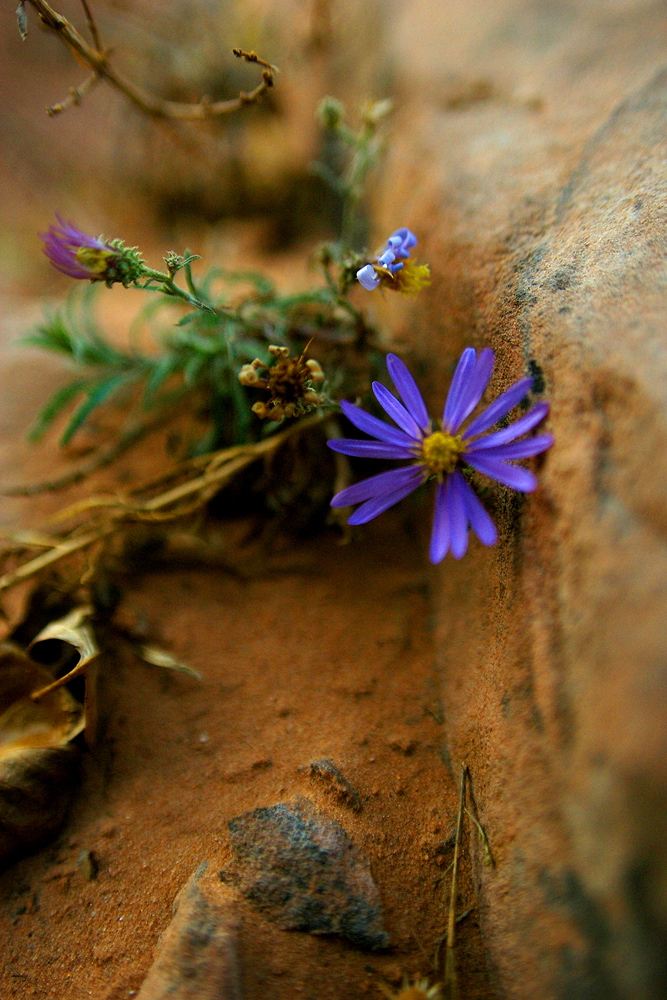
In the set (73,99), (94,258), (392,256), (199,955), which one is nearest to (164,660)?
(199,955)

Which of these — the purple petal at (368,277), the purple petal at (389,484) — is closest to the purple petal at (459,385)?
the purple petal at (389,484)

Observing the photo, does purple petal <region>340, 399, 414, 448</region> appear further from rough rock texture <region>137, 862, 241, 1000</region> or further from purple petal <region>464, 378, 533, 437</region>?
rough rock texture <region>137, 862, 241, 1000</region>

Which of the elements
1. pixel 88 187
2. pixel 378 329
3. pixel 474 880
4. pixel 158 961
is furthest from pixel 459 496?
pixel 88 187

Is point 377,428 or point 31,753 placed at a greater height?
point 377,428

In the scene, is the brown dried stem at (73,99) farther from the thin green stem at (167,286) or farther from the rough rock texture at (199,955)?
the rough rock texture at (199,955)

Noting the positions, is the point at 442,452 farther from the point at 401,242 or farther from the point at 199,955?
the point at 199,955

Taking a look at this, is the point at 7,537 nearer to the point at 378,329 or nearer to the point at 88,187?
the point at 378,329

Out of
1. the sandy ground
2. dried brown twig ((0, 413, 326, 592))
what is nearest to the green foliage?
dried brown twig ((0, 413, 326, 592))
